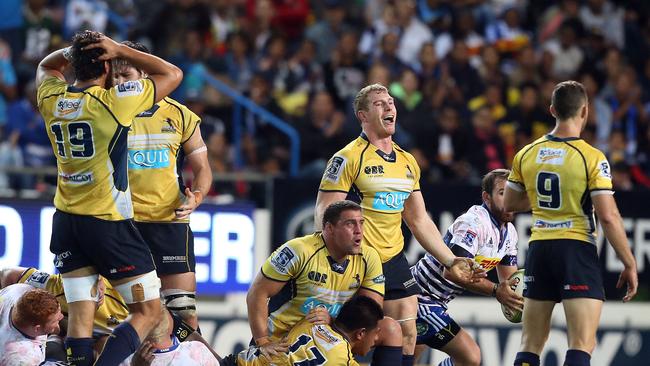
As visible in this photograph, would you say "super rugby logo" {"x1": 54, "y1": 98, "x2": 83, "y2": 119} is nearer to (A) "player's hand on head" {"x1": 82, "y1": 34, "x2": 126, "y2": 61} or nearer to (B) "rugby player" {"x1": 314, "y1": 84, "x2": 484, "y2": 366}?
(A) "player's hand on head" {"x1": 82, "y1": 34, "x2": 126, "y2": 61}

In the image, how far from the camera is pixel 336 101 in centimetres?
1747

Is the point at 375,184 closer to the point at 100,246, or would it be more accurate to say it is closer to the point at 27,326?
the point at 100,246

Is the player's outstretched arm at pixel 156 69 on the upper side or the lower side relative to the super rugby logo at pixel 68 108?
upper

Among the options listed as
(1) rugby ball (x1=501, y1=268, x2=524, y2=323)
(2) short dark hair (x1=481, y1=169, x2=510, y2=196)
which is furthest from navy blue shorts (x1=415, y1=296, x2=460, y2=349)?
(2) short dark hair (x1=481, y1=169, x2=510, y2=196)

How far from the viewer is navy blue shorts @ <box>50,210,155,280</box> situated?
26.8 feet

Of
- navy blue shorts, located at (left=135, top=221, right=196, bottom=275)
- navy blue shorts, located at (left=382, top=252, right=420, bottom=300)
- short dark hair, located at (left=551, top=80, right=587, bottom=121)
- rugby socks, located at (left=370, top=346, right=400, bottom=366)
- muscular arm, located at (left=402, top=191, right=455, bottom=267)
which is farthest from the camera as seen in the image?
muscular arm, located at (left=402, top=191, right=455, bottom=267)

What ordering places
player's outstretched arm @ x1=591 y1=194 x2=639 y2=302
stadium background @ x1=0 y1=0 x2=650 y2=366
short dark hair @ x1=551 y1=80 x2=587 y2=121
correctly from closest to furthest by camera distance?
player's outstretched arm @ x1=591 y1=194 x2=639 y2=302, short dark hair @ x1=551 y1=80 x2=587 y2=121, stadium background @ x1=0 y1=0 x2=650 y2=366

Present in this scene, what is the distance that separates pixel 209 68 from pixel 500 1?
Answer: 18.0ft

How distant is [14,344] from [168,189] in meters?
1.66

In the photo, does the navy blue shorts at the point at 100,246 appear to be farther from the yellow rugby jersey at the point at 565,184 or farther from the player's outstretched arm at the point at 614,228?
the player's outstretched arm at the point at 614,228

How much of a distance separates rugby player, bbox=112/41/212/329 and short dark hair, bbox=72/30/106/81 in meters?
1.08

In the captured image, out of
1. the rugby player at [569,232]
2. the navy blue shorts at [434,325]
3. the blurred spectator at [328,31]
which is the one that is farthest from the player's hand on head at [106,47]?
the blurred spectator at [328,31]

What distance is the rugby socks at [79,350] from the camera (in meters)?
8.31

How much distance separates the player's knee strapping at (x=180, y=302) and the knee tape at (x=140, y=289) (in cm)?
111
